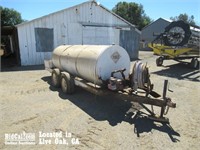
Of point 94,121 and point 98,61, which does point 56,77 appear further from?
point 94,121

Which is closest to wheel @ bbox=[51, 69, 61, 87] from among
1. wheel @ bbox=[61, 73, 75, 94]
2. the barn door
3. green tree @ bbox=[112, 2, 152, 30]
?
wheel @ bbox=[61, 73, 75, 94]

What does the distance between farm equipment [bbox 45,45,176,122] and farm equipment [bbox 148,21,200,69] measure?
736cm

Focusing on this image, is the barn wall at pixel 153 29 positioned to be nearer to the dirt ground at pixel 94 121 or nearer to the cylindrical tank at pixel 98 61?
the dirt ground at pixel 94 121

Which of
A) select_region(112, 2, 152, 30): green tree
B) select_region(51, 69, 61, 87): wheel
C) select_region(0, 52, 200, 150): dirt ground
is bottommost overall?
select_region(0, 52, 200, 150): dirt ground

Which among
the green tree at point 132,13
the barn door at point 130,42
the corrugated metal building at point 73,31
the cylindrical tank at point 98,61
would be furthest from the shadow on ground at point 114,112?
the green tree at point 132,13

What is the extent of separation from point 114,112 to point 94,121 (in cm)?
83

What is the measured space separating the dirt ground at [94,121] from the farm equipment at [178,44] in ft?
17.8

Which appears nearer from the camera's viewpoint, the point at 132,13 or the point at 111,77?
the point at 111,77

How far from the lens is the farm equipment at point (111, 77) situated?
5754mm

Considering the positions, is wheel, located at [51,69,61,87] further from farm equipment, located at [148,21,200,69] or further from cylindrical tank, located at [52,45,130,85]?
farm equipment, located at [148,21,200,69]

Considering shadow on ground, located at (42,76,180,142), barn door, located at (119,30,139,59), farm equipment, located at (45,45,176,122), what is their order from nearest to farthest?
shadow on ground, located at (42,76,180,142) < farm equipment, located at (45,45,176,122) < barn door, located at (119,30,139,59)

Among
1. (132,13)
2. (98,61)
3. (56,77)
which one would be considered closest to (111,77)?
(98,61)

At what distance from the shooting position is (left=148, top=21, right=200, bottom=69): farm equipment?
13.6 meters

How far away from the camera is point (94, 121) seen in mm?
5625
